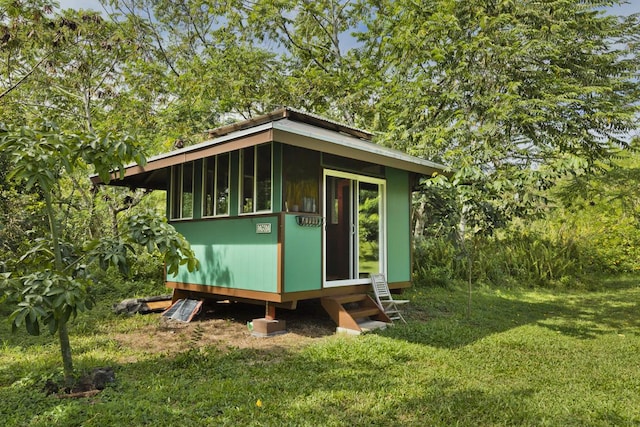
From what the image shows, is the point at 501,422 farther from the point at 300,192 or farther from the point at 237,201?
the point at 237,201

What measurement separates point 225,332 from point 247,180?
84.5 inches

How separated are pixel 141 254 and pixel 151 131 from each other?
11.1 ft

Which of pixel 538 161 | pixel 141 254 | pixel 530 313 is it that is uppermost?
pixel 538 161

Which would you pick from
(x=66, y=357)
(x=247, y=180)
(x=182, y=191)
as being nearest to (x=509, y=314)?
(x=247, y=180)

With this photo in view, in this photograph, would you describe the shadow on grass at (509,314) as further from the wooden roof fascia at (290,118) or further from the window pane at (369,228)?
the wooden roof fascia at (290,118)

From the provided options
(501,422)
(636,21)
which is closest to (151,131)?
(501,422)

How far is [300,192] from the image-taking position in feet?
19.3

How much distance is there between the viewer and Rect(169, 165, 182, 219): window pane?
7633 millimetres

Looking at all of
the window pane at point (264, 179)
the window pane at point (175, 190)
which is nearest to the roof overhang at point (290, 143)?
the window pane at point (175, 190)

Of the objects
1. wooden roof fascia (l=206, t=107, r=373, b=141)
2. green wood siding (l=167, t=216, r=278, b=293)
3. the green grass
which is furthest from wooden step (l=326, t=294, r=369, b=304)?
wooden roof fascia (l=206, t=107, r=373, b=141)

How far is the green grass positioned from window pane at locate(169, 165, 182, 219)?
2.07m

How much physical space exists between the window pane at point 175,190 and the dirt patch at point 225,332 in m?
1.75

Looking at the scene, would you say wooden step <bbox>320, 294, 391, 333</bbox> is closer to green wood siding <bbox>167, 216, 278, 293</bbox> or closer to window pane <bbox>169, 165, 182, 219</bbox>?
green wood siding <bbox>167, 216, 278, 293</bbox>

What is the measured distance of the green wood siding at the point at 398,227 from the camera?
7.09 meters
